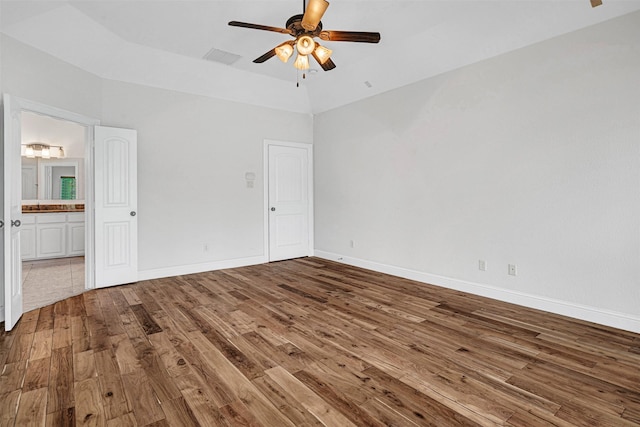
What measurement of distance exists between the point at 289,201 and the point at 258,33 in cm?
305

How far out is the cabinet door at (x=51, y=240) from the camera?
6.42 m

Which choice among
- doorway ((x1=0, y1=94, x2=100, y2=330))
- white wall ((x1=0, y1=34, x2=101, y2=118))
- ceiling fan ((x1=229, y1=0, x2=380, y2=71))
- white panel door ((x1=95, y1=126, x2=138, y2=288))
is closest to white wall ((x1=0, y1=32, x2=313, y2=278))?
white wall ((x1=0, y1=34, x2=101, y2=118))

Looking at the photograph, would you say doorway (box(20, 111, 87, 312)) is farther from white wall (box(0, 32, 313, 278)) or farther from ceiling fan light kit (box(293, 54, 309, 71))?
ceiling fan light kit (box(293, 54, 309, 71))

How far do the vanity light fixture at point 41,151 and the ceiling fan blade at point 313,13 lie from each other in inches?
292

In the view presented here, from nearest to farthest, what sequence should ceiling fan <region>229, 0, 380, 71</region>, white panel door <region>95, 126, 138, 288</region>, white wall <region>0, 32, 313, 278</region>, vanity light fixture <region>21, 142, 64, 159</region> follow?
ceiling fan <region>229, 0, 380, 71</region> → white panel door <region>95, 126, 138, 288</region> → white wall <region>0, 32, 313, 278</region> → vanity light fixture <region>21, 142, 64, 159</region>

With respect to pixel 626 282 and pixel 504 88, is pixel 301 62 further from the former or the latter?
pixel 626 282

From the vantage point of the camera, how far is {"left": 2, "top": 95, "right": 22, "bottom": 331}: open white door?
3049mm

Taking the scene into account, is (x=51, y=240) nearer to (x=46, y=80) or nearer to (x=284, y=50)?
(x=46, y=80)

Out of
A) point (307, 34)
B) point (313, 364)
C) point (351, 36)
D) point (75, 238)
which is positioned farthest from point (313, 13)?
point (75, 238)

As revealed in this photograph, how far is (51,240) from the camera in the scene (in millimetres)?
6531

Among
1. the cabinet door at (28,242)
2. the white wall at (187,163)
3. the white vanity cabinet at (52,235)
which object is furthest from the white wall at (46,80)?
the cabinet door at (28,242)

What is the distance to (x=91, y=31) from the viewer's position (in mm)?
3850

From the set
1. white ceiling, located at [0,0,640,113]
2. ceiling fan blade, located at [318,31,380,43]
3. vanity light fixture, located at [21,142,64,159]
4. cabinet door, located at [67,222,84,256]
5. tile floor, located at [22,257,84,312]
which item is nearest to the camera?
ceiling fan blade, located at [318,31,380,43]

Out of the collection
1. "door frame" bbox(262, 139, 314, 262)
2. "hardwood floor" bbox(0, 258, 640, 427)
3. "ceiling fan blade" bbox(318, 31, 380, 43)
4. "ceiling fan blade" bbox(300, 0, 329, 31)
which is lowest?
"hardwood floor" bbox(0, 258, 640, 427)
